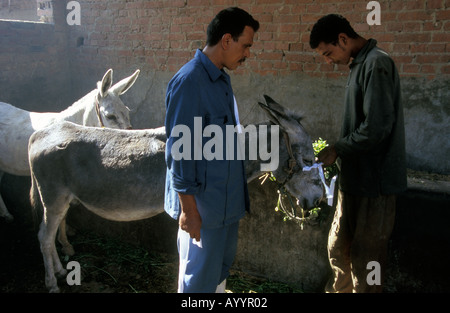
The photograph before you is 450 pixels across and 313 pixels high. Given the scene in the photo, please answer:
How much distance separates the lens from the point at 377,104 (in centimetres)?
256

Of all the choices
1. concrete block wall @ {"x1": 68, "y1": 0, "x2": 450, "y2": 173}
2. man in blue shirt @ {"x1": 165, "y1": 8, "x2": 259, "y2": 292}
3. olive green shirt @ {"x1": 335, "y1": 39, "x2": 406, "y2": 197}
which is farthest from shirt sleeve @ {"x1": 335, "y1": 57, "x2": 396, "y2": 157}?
concrete block wall @ {"x1": 68, "y1": 0, "x2": 450, "y2": 173}

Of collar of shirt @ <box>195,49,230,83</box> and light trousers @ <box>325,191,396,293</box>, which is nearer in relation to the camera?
collar of shirt @ <box>195,49,230,83</box>

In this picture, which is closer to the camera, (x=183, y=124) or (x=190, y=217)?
(x=183, y=124)

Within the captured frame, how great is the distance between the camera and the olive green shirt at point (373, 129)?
8.41ft

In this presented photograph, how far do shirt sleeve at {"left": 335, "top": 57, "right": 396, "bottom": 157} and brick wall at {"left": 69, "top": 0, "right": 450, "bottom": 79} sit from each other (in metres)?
2.88

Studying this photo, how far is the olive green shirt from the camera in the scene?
256 cm

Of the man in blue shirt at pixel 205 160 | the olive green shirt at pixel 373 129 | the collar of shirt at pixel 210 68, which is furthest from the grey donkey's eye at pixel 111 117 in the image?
the olive green shirt at pixel 373 129

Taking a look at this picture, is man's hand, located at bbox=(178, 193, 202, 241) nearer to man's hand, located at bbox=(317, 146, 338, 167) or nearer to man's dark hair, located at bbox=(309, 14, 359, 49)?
man's hand, located at bbox=(317, 146, 338, 167)

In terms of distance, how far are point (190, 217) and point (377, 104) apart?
4.83 feet

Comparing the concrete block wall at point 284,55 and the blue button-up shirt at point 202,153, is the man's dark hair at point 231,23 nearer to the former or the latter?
the blue button-up shirt at point 202,153

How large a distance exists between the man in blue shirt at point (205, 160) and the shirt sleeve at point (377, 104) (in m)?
0.88

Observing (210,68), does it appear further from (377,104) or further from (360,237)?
(360,237)

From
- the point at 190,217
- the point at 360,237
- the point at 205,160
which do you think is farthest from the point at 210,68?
the point at 360,237
